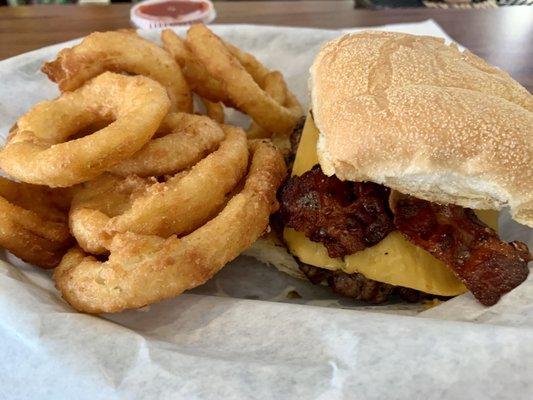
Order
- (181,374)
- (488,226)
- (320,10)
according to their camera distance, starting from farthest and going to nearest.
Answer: (320,10), (488,226), (181,374)

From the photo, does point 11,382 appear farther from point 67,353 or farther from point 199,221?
point 199,221

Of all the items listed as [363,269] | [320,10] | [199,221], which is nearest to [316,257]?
[363,269]

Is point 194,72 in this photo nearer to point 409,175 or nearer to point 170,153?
point 170,153

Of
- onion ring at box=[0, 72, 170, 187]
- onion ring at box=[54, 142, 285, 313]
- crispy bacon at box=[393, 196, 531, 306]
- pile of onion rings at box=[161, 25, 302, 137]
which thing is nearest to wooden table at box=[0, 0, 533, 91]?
pile of onion rings at box=[161, 25, 302, 137]

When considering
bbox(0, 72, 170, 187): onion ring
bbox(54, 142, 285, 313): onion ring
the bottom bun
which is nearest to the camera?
bbox(54, 142, 285, 313): onion ring

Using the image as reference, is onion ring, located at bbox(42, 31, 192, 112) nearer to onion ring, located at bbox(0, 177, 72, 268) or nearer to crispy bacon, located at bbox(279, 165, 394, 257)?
onion ring, located at bbox(0, 177, 72, 268)

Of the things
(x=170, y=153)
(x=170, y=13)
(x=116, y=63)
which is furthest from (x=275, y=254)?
(x=170, y=13)
